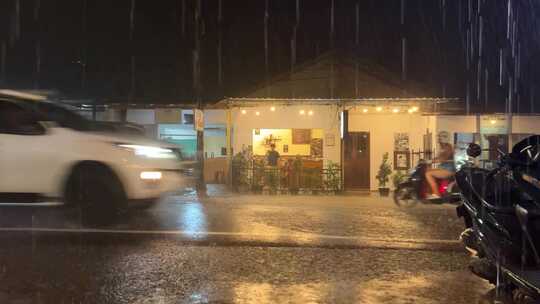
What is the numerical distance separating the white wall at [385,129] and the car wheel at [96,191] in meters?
12.8

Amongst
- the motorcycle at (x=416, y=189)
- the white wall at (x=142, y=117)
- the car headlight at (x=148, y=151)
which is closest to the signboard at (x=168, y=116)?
the white wall at (x=142, y=117)

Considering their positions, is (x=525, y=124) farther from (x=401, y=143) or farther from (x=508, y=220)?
(x=508, y=220)

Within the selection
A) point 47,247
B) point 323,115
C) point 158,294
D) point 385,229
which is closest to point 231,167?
point 323,115

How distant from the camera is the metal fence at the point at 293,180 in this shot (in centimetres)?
1697

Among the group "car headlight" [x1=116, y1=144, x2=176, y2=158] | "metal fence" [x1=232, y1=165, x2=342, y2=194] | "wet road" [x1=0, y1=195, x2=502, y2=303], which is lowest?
"wet road" [x1=0, y1=195, x2=502, y2=303]

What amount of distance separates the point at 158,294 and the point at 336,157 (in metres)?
14.4

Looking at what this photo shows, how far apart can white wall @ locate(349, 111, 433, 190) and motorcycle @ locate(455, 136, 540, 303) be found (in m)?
13.9

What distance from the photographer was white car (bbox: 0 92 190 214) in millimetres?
7152

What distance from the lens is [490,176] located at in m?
4.88

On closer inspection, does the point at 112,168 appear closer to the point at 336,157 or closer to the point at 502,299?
the point at 502,299

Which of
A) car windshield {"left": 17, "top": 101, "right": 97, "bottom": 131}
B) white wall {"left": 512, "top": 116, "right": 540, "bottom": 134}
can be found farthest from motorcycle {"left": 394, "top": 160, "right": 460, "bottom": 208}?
white wall {"left": 512, "top": 116, "right": 540, "bottom": 134}

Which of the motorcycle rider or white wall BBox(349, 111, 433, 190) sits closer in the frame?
the motorcycle rider

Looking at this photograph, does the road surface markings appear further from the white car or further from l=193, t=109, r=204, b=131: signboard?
l=193, t=109, r=204, b=131: signboard

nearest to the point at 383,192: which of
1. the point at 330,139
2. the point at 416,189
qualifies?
the point at 330,139
